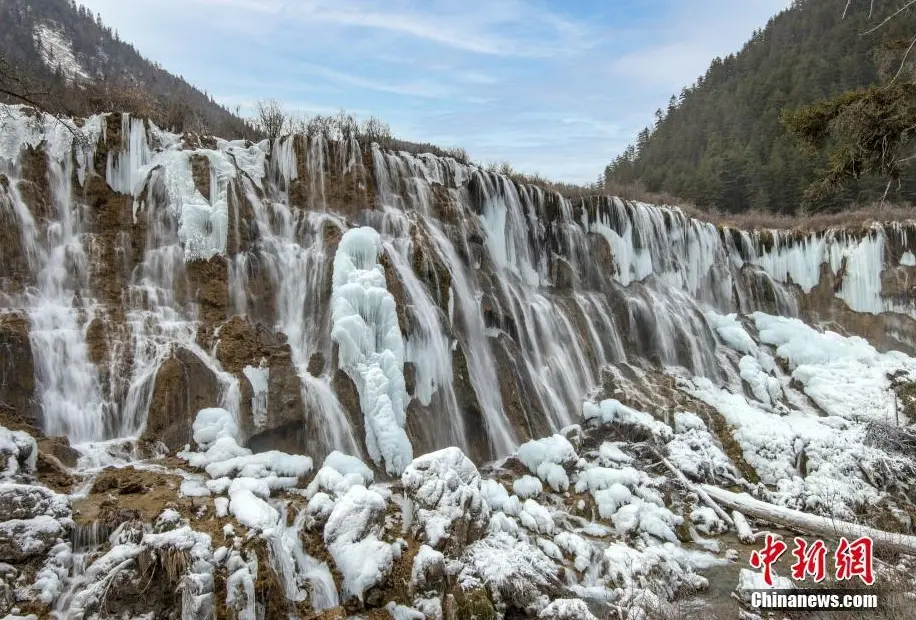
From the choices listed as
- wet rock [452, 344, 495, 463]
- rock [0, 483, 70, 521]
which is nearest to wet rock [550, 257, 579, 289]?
wet rock [452, 344, 495, 463]

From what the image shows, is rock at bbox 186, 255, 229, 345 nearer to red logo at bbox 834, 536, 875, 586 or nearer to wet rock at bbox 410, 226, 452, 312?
wet rock at bbox 410, 226, 452, 312

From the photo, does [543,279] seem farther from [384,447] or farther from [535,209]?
[384,447]

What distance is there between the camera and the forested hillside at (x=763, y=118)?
36.2 meters

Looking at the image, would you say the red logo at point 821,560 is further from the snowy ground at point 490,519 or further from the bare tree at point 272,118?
the bare tree at point 272,118

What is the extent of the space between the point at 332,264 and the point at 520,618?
8.17 metres

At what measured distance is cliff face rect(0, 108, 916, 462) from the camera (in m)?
9.04

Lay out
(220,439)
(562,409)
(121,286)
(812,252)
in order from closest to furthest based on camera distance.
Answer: (220,439)
(121,286)
(562,409)
(812,252)

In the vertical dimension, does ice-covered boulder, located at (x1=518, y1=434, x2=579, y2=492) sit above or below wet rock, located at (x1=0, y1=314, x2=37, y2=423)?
below

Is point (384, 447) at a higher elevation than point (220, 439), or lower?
lower

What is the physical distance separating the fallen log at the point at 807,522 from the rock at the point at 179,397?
10066mm

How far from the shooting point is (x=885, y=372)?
629 inches

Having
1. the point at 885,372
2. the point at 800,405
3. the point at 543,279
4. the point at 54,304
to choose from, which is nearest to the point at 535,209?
the point at 543,279

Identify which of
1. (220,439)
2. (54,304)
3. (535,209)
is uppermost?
(535,209)

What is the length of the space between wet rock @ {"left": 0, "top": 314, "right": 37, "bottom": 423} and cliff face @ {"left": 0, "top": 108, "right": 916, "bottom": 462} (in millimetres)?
35
